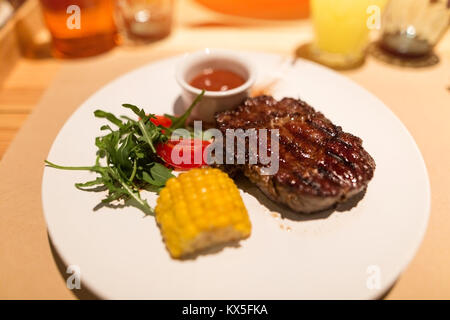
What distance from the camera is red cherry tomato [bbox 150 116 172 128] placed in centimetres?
293

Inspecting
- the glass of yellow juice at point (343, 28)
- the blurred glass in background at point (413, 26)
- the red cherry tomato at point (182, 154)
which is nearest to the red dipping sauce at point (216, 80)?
the red cherry tomato at point (182, 154)

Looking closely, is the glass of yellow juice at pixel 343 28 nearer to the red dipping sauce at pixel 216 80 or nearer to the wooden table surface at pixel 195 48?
the wooden table surface at pixel 195 48

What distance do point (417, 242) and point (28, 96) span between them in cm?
366

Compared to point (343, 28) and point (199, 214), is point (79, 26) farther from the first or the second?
point (199, 214)

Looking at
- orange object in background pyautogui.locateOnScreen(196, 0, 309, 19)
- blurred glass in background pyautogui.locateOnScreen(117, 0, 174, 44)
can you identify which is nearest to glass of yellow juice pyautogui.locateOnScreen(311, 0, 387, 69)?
orange object in background pyautogui.locateOnScreen(196, 0, 309, 19)

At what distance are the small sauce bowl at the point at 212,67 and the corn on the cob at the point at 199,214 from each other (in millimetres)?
840

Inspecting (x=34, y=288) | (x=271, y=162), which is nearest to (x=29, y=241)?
(x=34, y=288)

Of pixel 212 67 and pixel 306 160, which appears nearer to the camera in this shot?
pixel 306 160

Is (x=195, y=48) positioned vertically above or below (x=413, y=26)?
below

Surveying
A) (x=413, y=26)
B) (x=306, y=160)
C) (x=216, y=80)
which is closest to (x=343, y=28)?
Answer: (x=413, y=26)

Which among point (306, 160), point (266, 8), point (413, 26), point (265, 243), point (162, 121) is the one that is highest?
point (413, 26)

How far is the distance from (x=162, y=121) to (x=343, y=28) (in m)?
2.18

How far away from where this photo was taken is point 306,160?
243 cm

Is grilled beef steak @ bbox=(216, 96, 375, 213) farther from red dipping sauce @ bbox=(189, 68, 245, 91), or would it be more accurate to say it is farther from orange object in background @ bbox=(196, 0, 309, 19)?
orange object in background @ bbox=(196, 0, 309, 19)
